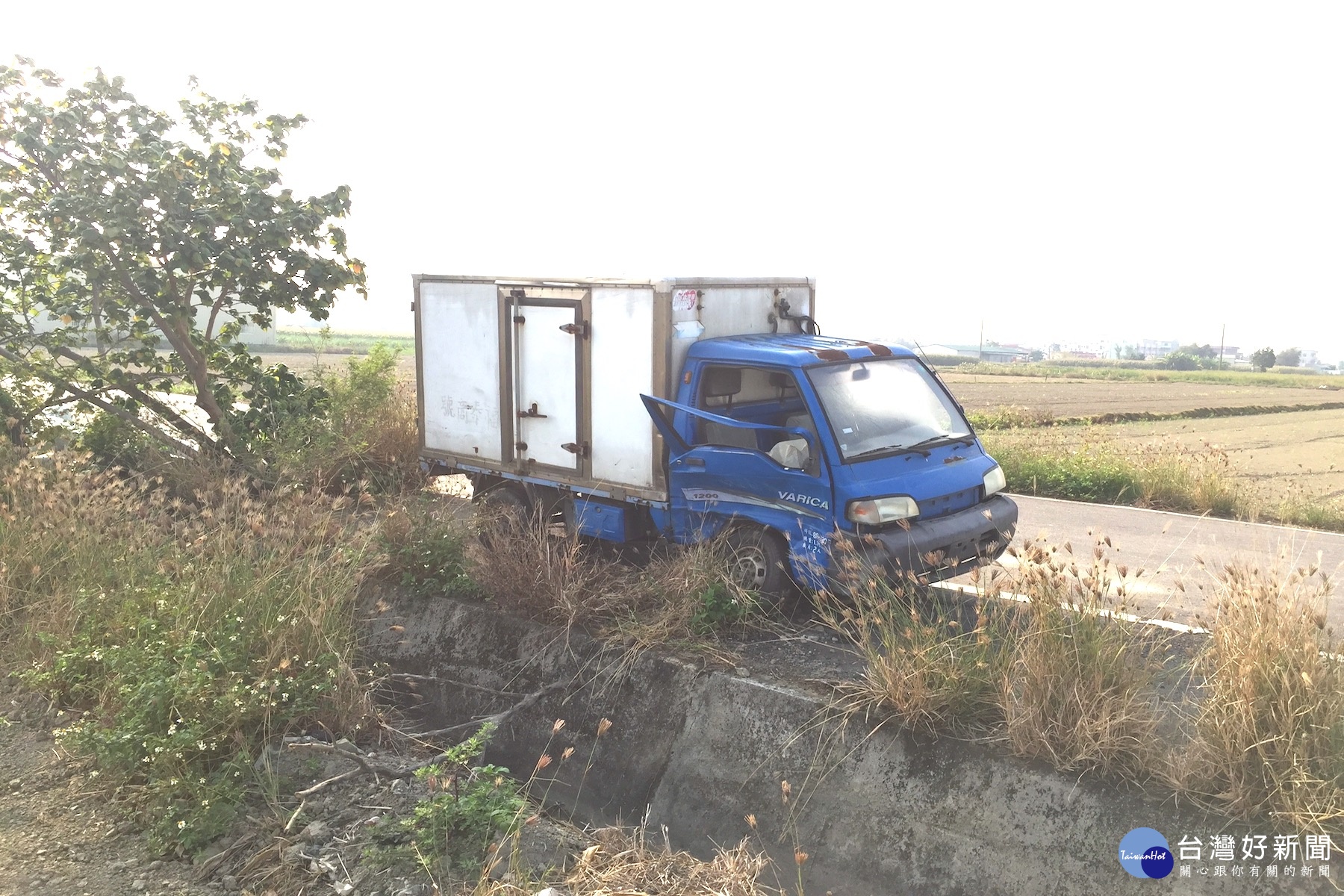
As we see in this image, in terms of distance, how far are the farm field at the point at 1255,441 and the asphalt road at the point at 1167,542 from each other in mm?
2444

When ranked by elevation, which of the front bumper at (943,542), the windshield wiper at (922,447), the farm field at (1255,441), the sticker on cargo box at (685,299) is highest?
the sticker on cargo box at (685,299)

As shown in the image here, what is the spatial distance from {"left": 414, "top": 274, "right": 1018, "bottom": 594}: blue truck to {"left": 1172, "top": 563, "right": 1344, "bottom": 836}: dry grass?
6.12ft

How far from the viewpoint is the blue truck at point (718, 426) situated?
6.94m

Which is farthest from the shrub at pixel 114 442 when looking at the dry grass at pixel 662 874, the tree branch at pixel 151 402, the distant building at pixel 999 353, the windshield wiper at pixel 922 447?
the distant building at pixel 999 353

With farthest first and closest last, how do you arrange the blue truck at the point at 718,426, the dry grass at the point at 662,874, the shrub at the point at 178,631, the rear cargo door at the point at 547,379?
1. the rear cargo door at the point at 547,379
2. the blue truck at the point at 718,426
3. the shrub at the point at 178,631
4. the dry grass at the point at 662,874

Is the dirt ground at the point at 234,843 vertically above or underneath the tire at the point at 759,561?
underneath

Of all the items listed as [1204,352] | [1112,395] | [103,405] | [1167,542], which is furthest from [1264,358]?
[103,405]

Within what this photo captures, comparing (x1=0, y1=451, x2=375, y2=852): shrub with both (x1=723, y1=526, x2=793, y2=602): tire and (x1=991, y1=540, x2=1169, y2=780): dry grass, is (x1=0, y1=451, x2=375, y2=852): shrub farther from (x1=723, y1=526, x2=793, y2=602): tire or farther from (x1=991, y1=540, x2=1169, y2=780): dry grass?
(x1=991, y1=540, x2=1169, y2=780): dry grass

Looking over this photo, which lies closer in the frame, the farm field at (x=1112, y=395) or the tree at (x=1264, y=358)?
the farm field at (x=1112, y=395)

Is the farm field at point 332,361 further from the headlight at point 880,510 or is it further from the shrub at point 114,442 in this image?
the headlight at point 880,510

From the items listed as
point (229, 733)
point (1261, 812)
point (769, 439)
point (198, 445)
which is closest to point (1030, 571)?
point (1261, 812)

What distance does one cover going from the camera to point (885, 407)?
7.51 m

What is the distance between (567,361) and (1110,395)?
36.1m

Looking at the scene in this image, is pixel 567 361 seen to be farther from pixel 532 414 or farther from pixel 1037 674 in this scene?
pixel 1037 674
